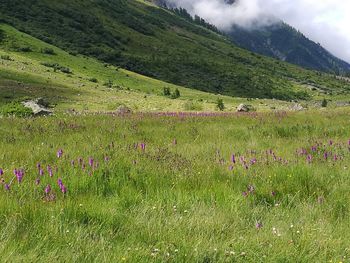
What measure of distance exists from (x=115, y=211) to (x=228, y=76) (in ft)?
469

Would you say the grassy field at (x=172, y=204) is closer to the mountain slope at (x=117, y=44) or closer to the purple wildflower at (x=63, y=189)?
the purple wildflower at (x=63, y=189)

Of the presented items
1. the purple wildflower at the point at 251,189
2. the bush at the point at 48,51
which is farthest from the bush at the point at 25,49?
the purple wildflower at the point at 251,189

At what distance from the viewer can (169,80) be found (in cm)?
11075

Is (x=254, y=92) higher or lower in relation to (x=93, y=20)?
lower

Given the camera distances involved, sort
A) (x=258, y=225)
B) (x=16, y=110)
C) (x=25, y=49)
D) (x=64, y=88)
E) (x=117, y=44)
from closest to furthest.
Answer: (x=258, y=225)
(x=16, y=110)
(x=64, y=88)
(x=25, y=49)
(x=117, y=44)

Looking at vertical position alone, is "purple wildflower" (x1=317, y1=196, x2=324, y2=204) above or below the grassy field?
above

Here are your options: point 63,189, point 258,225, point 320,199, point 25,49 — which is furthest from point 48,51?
point 258,225

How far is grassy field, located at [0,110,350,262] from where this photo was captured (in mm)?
3438

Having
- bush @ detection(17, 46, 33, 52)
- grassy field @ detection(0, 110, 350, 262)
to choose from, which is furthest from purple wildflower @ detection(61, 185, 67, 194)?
bush @ detection(17, 46, 33, 52)

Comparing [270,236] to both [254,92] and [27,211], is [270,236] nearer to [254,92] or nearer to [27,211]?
[27,211]

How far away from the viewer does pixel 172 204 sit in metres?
4.64

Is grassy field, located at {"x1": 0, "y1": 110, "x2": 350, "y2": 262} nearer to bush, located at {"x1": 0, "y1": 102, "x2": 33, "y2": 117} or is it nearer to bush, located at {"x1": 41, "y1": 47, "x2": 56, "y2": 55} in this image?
bush, located at {"x1": 0, "y1": 102, "x2": 33, "y2": 117}

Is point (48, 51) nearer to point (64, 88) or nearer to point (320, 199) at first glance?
point (64, 88)

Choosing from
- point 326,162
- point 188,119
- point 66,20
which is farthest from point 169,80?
point 326,162
